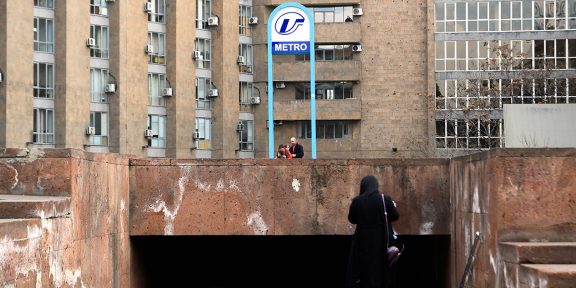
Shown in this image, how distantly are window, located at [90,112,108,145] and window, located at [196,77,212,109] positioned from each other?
770 cm

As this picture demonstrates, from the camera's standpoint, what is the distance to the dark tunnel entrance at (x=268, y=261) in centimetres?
2384

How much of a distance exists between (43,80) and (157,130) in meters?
8.45

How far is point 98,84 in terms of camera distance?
56281mm

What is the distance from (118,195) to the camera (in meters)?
17.7

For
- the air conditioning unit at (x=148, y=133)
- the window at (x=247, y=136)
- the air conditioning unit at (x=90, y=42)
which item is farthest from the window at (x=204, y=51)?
the air conditioning unit at (x=90, y=42)

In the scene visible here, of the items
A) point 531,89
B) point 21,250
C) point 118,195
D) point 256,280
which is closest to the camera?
point 21,250

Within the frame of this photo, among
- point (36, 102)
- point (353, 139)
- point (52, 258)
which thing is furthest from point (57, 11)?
point (52, 258)

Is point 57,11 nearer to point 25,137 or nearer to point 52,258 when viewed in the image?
point 25,137

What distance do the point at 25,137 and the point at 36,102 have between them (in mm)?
2257

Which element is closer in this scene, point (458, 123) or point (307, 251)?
point (307, 251)

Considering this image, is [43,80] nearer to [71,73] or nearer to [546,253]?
[71,73]

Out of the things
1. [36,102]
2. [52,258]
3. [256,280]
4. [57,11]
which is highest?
[57,11]

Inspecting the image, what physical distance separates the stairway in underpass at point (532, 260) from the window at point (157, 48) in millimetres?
47690

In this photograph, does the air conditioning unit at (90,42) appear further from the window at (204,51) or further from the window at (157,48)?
the window at (204,51)
